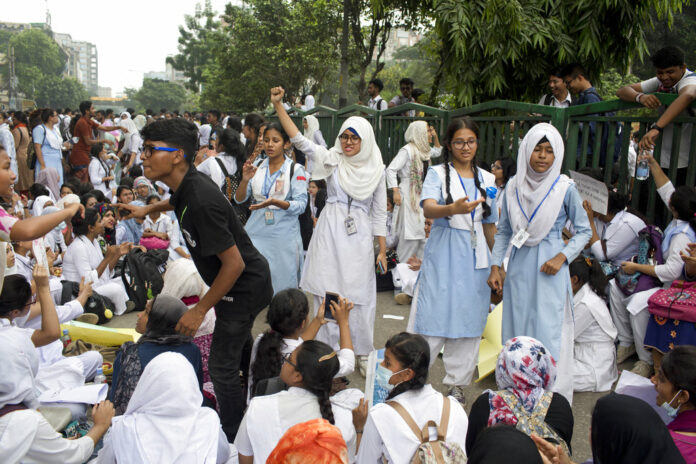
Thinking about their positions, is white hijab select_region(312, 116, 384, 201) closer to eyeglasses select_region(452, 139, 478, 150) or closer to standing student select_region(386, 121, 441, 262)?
eyeglasses select_region(452, 139, 478, 150)

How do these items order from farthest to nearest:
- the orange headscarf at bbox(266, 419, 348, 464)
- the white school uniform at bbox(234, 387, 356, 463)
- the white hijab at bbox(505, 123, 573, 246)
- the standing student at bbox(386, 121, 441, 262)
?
the standing student at bbox(386, 121, 441, 262), the white hijab at bbox(505, 123, 573, 246), the white school uniform at bbox(234, 387, 356, 463), the orange headscarf at bbox(266, 419, 348, 464)

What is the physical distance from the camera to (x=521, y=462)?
188 centimetres

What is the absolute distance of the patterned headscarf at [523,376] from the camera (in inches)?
96.7

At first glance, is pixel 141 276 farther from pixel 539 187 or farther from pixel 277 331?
pixel 539 187

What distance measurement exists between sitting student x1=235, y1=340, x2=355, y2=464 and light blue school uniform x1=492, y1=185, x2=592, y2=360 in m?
1.64

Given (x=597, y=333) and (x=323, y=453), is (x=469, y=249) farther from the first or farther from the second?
(x=323, y=453)

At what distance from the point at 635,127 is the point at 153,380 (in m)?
12.9

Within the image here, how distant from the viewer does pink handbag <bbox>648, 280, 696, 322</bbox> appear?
12.7 feet

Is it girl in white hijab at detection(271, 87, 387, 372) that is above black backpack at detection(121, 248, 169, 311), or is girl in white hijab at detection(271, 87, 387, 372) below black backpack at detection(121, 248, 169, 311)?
above

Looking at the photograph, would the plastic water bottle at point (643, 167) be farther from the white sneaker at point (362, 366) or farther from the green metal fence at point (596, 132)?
the white sneaker at point (362, 366)

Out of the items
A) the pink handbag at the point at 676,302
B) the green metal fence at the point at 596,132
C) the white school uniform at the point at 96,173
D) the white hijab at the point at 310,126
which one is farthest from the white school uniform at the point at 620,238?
the white school uniform at the point at 96,173

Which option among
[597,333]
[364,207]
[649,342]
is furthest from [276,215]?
[649,342]

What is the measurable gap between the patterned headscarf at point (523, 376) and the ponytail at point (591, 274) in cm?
208

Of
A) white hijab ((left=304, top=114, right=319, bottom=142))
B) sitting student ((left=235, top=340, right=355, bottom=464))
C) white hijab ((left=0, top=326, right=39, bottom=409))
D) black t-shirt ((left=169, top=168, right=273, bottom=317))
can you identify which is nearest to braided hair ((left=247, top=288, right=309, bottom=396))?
black t-shirt ((left=169, top=168, right=273, bottom=317))
